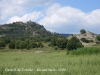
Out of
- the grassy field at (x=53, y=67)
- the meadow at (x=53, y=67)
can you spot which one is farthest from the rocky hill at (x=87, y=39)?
the grassy field at (x=53, y=67)

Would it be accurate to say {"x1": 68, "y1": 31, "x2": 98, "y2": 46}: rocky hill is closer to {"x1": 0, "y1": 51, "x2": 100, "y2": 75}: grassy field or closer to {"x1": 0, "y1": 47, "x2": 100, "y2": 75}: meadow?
{"x1": 0, "y1": 47, "x2": 100, "y2": 75}: meadow

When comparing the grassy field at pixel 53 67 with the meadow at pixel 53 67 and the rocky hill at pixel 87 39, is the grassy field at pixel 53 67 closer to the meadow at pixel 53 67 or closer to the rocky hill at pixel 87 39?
the meadow at pixel 53 67

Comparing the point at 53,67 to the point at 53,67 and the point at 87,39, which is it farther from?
the point at 87,39

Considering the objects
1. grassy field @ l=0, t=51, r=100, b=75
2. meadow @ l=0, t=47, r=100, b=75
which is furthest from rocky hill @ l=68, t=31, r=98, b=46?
grassy field @ l=0, t=51, r=100, b=75

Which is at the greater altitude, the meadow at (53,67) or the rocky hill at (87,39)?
the rocky hill at (87,39)

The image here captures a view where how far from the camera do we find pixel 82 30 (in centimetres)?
11806

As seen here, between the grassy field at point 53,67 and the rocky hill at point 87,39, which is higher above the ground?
the rocky hill at point 87,39

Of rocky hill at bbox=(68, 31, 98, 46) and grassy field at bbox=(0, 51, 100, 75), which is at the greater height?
rocky hill at bbox=(68, 31, 98, 46)

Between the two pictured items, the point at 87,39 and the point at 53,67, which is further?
the point at 87,39

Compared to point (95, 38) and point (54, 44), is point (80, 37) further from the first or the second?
point (54, 44)

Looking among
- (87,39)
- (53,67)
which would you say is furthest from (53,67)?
(87,39)

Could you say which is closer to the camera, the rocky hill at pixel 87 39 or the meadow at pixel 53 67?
the meadow at pixel 53 67

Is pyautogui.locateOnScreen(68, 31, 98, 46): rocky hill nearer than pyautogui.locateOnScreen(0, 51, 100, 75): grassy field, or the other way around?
pyautogui.locateOnScreen(0, 51, 100, 75): grassy field

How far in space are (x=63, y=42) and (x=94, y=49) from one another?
63.8 m
